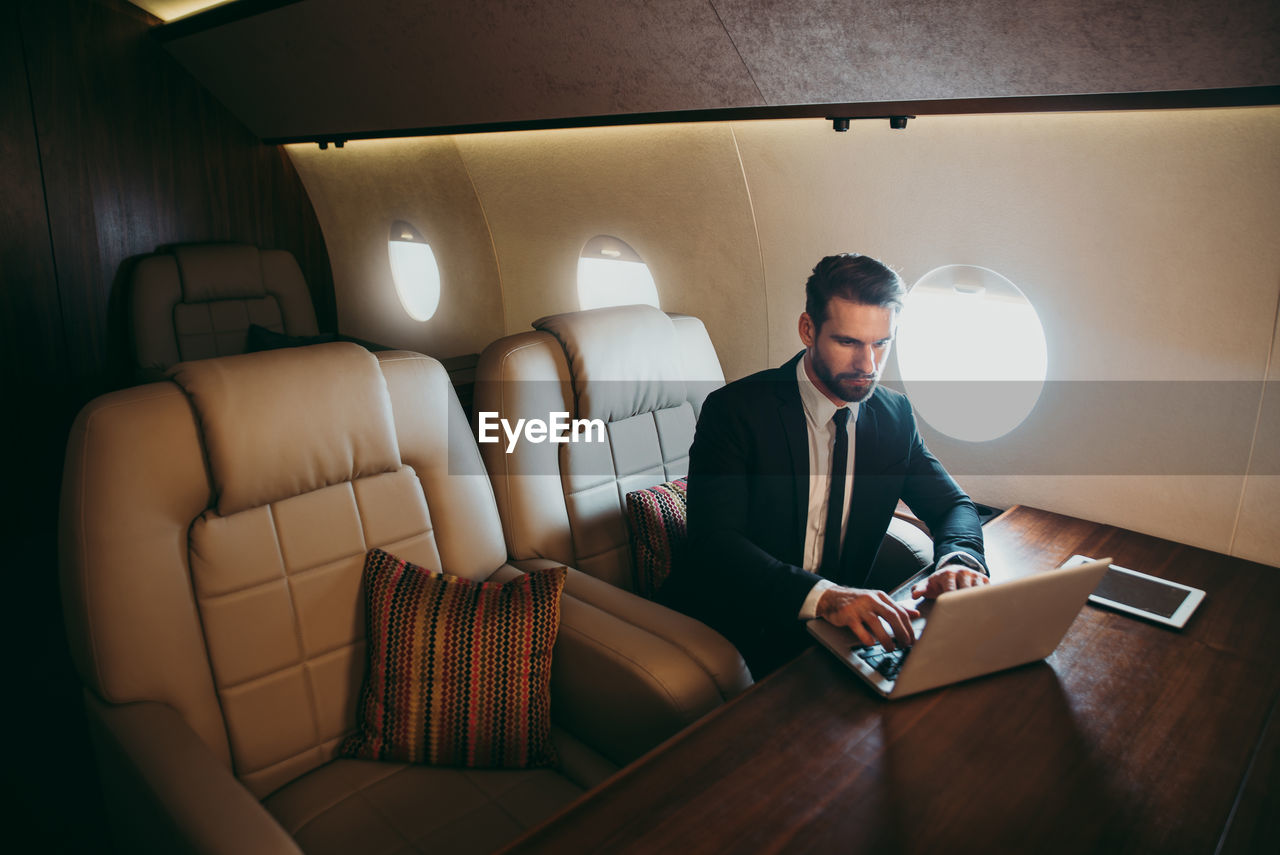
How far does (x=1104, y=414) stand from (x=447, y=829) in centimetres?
173

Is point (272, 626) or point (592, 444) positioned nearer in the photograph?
point (272, 626)

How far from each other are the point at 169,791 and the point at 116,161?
3.73 metres

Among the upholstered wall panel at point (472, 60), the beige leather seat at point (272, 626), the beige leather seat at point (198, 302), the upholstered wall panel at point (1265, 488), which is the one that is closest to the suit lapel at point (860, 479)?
the beige leather seat at point (272, 626)

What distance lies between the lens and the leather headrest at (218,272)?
3750mm

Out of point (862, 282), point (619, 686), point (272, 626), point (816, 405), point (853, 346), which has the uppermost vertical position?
point (862, 282)

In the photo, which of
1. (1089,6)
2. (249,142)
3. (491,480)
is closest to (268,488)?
(491,480)

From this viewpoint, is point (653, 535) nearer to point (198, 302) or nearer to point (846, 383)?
point (846, 383)

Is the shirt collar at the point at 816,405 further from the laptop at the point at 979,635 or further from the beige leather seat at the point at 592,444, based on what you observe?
the laptop at the point at 979,635

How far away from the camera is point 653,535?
76.0 inches

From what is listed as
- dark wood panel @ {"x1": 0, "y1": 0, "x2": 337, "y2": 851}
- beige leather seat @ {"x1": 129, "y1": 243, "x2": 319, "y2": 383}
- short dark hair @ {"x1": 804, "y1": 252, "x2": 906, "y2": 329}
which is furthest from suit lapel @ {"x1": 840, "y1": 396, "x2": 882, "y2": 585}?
beige leather seat @ {"x1": 129, "y1": 243, "x2": 319, "y2": 383}

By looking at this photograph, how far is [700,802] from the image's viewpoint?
95cm

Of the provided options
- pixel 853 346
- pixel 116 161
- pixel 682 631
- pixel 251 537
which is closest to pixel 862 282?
pixel 853 346

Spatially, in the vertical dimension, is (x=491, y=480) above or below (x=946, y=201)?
below

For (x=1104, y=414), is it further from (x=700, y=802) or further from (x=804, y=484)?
(x=700, y=802)
